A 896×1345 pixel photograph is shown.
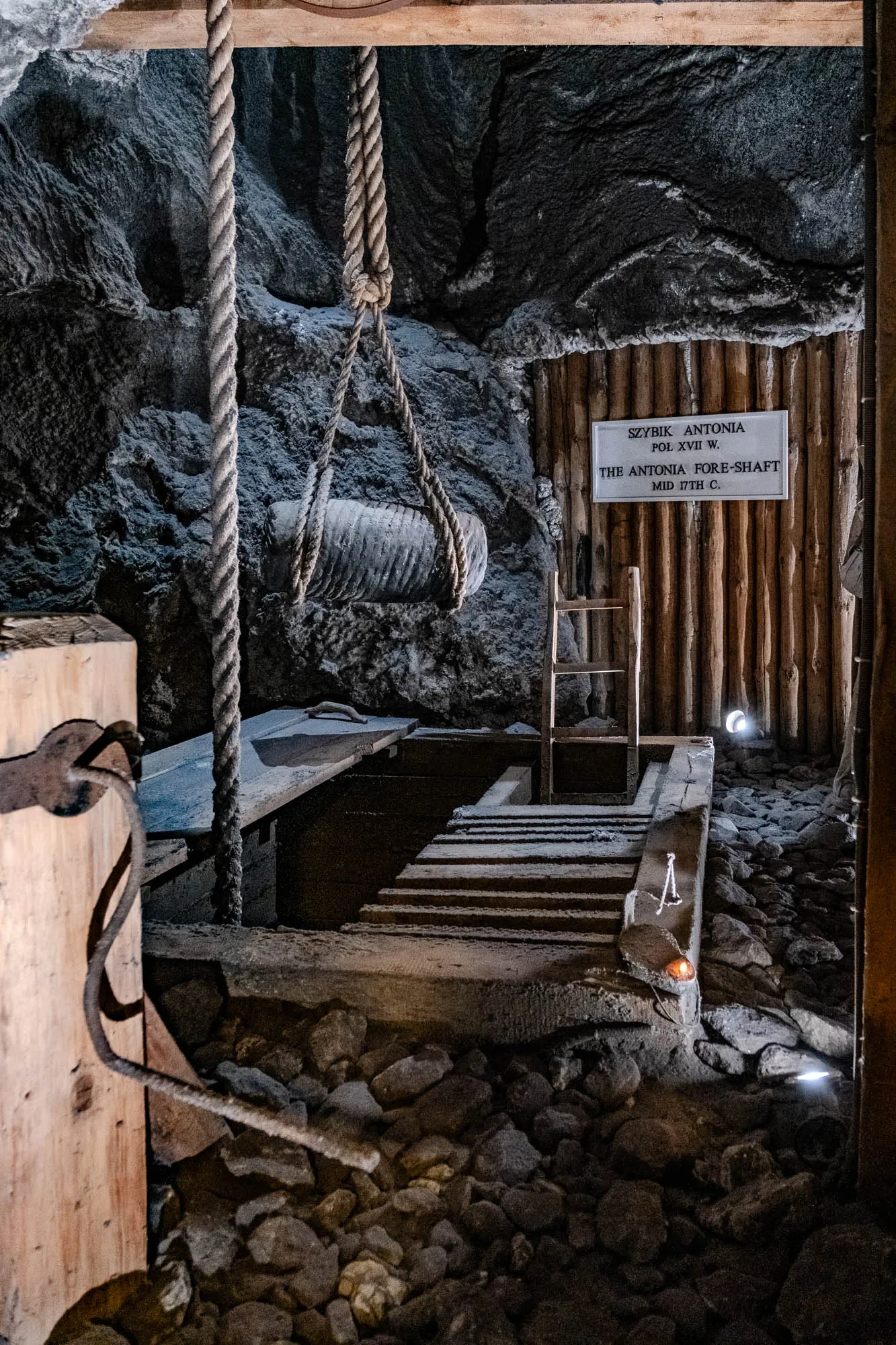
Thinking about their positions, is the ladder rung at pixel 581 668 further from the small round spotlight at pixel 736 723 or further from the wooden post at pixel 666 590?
the small round spotlight at pixel 736 723

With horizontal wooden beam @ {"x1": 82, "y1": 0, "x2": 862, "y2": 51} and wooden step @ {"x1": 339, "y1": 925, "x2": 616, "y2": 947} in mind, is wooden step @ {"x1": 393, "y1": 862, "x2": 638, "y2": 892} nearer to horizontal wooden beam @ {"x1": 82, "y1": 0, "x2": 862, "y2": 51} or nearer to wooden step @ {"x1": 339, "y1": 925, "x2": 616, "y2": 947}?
wooden step @ {"x1": 339, "y1": 925, "x2": 616, "y2": 947}

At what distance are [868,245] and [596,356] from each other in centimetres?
464

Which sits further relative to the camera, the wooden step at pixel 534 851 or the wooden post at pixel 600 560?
the wooden post at pixel 600 560

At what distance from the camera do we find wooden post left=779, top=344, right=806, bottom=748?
5.57 m

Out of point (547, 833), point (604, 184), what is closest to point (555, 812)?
point (547, 833)

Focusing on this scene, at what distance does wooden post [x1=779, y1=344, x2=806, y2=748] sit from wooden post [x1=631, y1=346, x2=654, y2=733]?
2.60 ft

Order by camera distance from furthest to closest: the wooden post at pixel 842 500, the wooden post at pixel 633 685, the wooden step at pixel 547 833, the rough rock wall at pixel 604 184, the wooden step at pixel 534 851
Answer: the wooden post at pixel 842 500 → the rough rock wall at pixel 604 184 → the wooden post at pixel 633 685 → the wooden step at pixel 547 833 → the wooden step at pixel 534 851

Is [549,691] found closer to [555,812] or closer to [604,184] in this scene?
[555,812]

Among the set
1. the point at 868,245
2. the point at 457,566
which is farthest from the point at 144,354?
the point at 868,245

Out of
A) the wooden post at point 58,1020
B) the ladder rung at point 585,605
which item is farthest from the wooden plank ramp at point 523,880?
the ladder rung at point 585,605

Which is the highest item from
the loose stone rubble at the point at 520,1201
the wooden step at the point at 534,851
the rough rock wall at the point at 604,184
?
the rough rock wall at the point at 604,184

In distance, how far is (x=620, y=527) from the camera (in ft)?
19.5

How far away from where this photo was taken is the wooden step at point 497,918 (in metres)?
2.47

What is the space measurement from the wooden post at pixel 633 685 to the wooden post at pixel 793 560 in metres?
1.30
